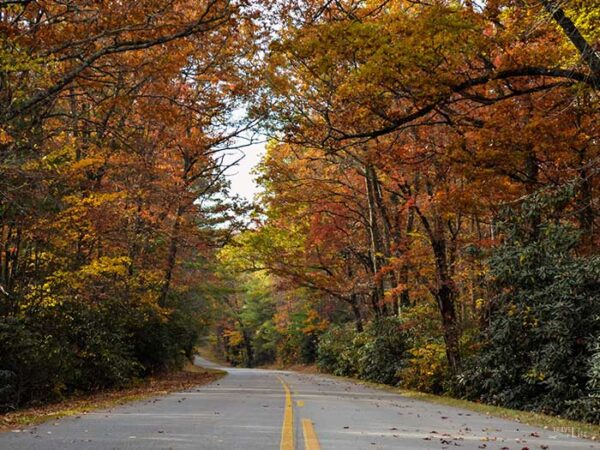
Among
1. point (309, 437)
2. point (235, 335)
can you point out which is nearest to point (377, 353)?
point (309, 437)

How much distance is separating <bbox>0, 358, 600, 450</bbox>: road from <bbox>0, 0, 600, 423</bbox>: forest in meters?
3.42

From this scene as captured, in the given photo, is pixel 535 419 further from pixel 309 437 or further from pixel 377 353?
pixel 377 353

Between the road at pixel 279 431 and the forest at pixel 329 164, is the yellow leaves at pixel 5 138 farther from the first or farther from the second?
the road at pixel 279 431

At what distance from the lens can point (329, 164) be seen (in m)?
27.3

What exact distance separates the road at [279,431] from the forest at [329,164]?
342 centimetres

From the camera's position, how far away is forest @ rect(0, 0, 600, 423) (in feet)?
34.4

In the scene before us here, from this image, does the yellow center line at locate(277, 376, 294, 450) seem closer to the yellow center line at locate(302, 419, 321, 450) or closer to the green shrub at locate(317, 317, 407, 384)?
the yellow center line at locate(302, 419, 321, 450)

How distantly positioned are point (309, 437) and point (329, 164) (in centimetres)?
2066

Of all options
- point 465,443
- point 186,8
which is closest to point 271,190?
point 186,8

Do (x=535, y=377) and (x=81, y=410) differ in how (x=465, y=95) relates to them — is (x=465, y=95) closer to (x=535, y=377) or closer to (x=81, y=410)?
(x=535, y=377)

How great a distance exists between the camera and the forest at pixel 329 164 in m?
10.5

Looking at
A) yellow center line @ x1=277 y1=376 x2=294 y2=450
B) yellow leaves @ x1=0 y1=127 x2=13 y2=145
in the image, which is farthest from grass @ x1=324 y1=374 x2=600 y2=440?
yellow leaves @ x1=0 y1=127 x2=13 y2=145

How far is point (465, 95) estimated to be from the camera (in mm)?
10859

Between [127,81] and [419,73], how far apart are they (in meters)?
8.18
